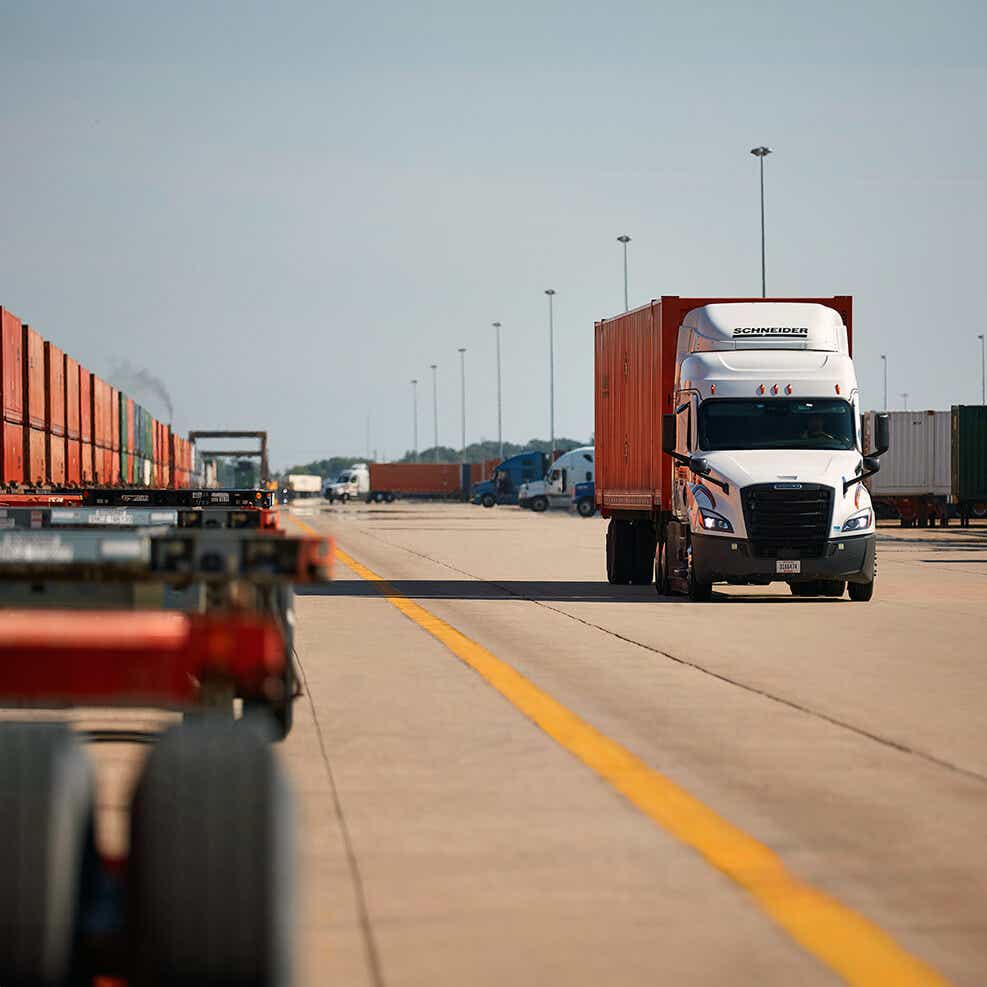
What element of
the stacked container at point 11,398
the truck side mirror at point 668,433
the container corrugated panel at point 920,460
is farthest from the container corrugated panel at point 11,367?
the container corrugated panel at point 920,460

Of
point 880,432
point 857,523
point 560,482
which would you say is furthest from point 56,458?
point 560,482

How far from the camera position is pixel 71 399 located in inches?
1286

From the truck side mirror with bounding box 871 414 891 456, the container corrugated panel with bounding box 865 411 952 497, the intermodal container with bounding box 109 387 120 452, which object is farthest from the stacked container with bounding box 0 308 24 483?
the container corrugated panel with bounding box 865 411 952 497

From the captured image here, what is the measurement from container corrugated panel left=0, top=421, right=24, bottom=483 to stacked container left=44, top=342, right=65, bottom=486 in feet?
7.95

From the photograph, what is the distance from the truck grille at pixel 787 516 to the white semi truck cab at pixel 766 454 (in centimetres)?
1

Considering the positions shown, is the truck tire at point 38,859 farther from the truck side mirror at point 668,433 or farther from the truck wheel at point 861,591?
the truck wheel at point 861,591

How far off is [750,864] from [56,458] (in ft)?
81.8

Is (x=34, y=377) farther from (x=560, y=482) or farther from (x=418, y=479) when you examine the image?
(x=418, y=479)

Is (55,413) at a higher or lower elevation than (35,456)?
higher

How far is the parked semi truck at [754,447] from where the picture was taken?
21906 millimetres

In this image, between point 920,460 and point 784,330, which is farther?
point 920,460

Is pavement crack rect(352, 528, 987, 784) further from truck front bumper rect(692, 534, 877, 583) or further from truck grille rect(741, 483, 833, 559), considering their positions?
truck grille rect(741, 483, 833, 559)

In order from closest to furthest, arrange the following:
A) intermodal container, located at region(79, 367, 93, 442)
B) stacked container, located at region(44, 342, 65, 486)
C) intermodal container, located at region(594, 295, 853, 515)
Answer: intermodal container, located at region(594, 295, 853, 515) < stacked container, located at region(44, 342, 65, 486) < intermodal container, located at region(79, 367, 93, 442)

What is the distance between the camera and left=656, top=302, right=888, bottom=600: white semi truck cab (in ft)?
71.8
